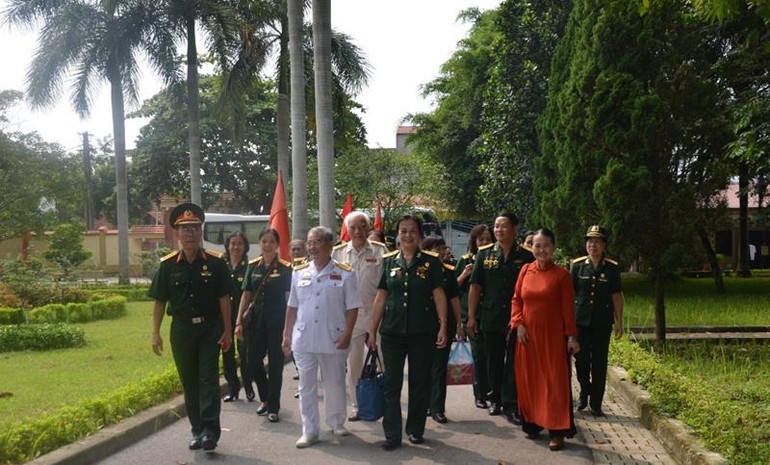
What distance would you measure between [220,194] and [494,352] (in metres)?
38.0

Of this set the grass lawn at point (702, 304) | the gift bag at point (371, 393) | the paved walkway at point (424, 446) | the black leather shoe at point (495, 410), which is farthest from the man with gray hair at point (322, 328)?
the grass lawn at point (702, 304)

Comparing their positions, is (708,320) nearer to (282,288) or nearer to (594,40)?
(594,40)

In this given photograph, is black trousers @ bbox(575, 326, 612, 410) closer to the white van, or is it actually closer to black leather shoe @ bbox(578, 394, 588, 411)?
black leather shoe @ bbox(578, 394, 588, 411)

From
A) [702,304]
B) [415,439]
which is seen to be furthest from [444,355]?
[702,304]

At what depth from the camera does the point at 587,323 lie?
778cm

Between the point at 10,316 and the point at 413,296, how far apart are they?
12.8 meters

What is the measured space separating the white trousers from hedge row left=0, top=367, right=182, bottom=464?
66.4 inches

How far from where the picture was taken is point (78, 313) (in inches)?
702

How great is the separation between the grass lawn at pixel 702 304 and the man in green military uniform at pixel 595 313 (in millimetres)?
6761

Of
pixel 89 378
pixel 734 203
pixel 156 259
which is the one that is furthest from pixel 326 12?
pixel 734 203

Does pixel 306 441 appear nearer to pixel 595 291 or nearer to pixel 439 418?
pixel 439 418

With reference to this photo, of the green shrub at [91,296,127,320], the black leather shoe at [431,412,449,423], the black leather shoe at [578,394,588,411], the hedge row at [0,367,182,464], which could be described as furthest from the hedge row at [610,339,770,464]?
the green shrub at [91,296,127,320]

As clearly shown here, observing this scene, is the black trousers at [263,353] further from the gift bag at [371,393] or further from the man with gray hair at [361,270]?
the gift bag at [371,393]

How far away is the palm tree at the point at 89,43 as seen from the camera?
25.2m
